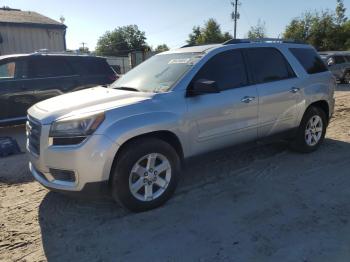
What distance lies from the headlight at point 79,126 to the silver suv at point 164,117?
1 centimetres

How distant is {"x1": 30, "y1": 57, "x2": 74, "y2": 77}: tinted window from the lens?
8.87 metres

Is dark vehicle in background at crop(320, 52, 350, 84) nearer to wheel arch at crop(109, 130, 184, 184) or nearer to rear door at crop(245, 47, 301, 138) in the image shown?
rear door at crop(245, 47, 301, 138)

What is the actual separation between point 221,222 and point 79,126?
177cm

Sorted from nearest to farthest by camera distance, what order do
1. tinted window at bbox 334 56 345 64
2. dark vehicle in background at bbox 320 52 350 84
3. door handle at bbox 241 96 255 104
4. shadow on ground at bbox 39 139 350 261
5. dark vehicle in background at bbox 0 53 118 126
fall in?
shadow on ground at bbox 39 139 350 261
door handle at bbox 241 96 255 104
dark vehicle in background at bbox 0 53 118 126
dark vehicle in background at bbox 320 52 350 84
tinted window at bbox 334 56 345 64

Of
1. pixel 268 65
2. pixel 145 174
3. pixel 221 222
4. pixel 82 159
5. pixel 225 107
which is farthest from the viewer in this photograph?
pixel 268 65

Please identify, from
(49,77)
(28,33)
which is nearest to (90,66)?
(49,77)

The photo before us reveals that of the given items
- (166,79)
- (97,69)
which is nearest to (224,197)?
(166,79)

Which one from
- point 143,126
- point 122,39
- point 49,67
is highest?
point 122,39

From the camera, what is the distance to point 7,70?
8.56 meters

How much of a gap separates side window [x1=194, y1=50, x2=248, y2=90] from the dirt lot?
907mm

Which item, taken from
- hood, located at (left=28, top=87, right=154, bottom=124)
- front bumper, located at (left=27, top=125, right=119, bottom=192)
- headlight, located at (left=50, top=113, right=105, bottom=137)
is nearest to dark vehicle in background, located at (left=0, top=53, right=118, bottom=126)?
hood, located at (left=28, top=87, right=154, bottom=124)

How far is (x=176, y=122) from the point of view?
4367 millimetres

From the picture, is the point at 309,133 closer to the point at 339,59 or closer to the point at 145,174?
the point at 145,174

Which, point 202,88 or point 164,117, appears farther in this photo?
point 202,88
